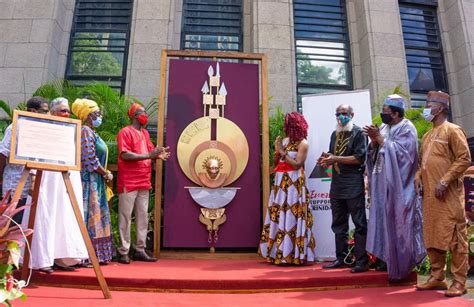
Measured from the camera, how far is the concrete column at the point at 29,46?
8.82 metres

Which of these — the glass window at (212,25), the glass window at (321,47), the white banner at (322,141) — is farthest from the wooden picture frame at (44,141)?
the glass window at (321,47)

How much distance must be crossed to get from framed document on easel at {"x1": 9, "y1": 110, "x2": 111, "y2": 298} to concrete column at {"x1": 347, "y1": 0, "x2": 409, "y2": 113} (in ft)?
23.3

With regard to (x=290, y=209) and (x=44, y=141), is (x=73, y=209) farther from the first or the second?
(x=290, y=209)

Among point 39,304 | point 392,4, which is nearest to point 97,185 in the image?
point 39,304

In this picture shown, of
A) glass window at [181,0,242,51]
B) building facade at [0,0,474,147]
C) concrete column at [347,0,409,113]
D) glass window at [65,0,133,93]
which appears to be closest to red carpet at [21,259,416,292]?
building facade at [0,0,474,147]

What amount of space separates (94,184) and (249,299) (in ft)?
8.04

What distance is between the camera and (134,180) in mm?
5289

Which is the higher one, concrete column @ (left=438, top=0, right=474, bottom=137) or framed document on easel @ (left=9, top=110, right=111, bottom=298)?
concrete column @ (left=438, top=0, right=474, bottom=137)

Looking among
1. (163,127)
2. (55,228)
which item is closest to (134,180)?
(163,127)

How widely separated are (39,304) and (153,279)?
3.62ft

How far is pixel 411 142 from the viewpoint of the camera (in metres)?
4.19

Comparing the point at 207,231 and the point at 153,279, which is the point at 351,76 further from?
the point at 153,279

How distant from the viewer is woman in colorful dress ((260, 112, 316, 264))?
512 cm

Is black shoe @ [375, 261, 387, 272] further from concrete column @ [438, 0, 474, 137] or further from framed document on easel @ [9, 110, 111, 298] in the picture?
concrete column @ [438, 0, 474, 137]
